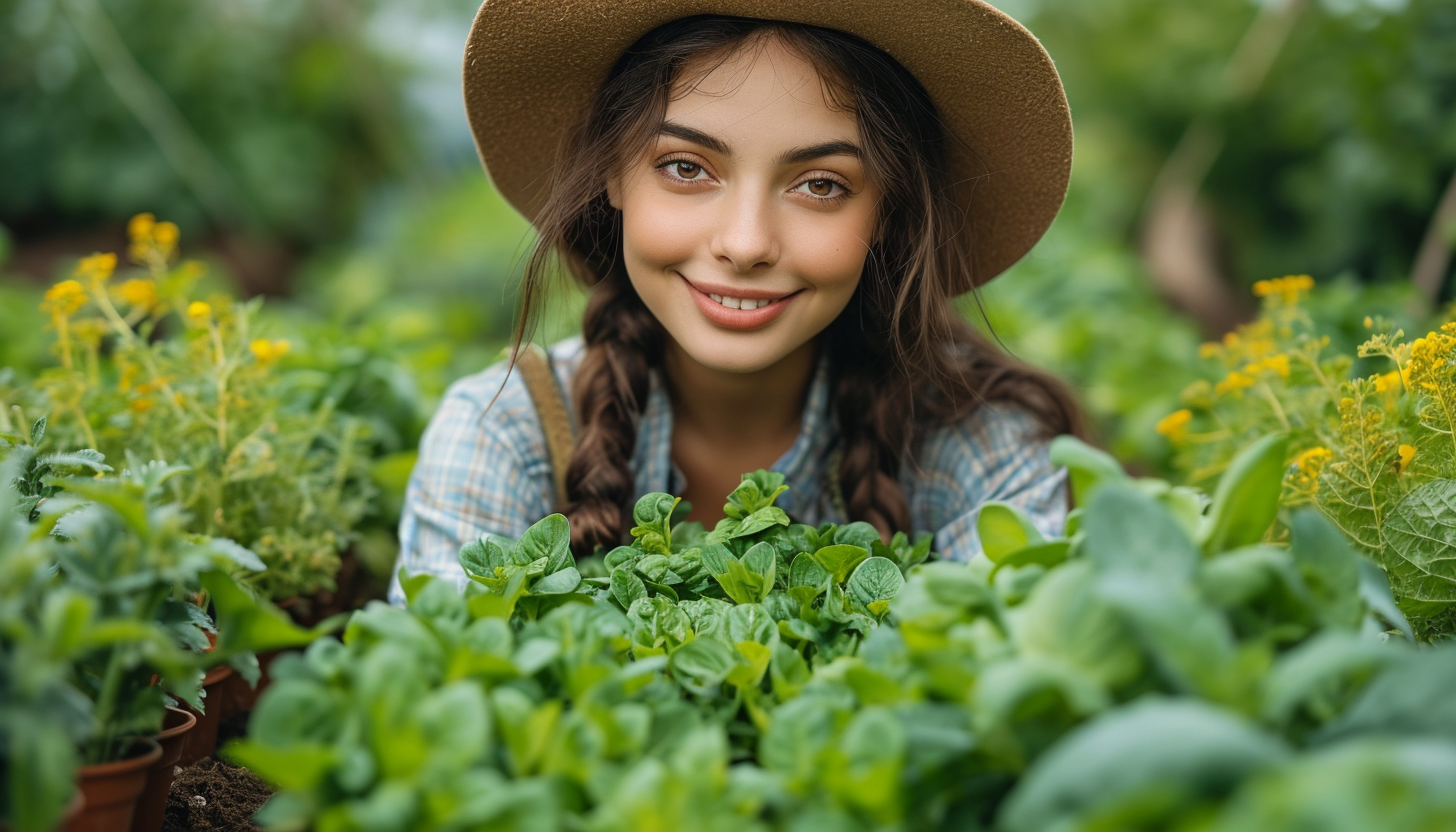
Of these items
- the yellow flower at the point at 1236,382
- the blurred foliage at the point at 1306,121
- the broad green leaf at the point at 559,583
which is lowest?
the broad green leaf at the point at 559,583

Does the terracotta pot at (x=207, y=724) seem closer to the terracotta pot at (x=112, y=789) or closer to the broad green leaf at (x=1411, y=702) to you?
the terracotta pot at (x=112, y=789)

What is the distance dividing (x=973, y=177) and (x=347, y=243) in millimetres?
6968

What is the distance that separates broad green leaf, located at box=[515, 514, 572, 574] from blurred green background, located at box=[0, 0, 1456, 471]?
83 cm

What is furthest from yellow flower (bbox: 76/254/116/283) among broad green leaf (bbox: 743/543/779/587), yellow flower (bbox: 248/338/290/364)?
broad green leaf (bbox: 743/543/779/587)

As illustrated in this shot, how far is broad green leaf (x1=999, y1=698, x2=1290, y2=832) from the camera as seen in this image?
691mm

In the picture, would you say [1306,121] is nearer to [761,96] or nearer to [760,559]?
[761,96]

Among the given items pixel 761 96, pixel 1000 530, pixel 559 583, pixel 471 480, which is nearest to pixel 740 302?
pixel 761 96

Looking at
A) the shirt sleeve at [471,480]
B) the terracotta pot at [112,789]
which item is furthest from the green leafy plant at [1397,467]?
the terracotta pot at [112,789]

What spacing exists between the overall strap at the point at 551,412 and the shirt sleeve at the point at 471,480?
0.02 m

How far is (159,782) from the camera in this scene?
47.3 inches

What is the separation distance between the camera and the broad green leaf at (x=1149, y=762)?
0.69 metres

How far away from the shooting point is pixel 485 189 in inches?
316

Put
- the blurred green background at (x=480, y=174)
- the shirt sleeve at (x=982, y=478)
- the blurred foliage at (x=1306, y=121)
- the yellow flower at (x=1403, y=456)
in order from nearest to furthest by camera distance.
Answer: the yellow flower at (x=1403, y=456) < the shirt sleeve at (x=982, y=478) < the blurred green background at (x=480, y=174) < the blurred foliage at (x=1306, y=121)

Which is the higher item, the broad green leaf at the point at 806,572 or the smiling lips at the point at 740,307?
the smiling lips at the point at 740,307
